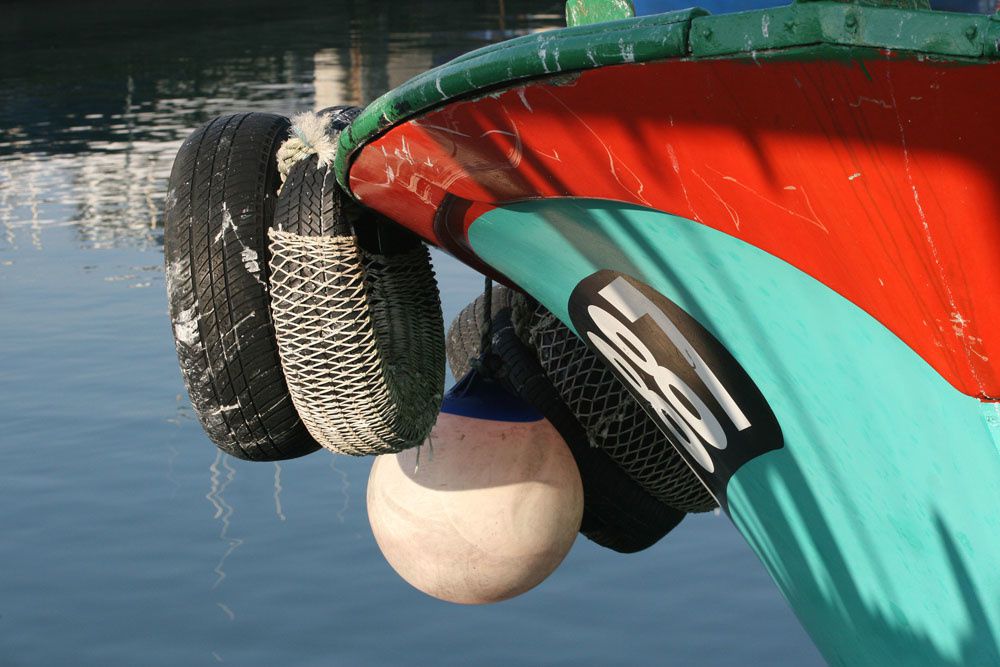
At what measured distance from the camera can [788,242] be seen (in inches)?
105

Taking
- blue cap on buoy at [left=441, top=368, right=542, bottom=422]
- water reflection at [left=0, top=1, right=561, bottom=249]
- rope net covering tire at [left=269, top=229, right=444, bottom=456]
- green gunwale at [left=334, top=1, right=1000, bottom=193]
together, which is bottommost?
water reflection at [left=0, top=1, right=561, bottom=249]

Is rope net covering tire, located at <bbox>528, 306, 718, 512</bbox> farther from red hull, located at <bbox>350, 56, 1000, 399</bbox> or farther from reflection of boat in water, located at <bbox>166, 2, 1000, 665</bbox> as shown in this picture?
red hull, located at <bbox>350, 56, 1000, 399</bbox>

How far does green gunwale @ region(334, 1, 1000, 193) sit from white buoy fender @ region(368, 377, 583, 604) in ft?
4.25

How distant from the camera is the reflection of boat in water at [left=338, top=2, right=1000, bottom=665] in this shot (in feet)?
→ 7.72

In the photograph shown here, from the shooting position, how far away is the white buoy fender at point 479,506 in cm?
411

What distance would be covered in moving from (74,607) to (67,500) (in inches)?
41.6

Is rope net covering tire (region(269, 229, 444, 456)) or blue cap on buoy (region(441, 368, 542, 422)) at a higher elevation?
rope net covering tire (region(269, 229, 444, 456))

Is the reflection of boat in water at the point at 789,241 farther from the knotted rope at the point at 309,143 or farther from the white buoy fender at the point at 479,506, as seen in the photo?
the white buoy fender at the point at 479,506

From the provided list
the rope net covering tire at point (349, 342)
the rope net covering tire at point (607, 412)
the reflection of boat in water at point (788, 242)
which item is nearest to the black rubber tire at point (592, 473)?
the rope net covering tire at point (607, 412)

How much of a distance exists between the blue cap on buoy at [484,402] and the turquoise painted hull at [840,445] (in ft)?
3.12

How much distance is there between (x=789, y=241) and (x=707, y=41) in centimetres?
41

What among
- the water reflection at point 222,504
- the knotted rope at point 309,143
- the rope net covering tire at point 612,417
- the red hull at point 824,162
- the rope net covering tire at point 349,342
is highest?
the red hull at point 824,162

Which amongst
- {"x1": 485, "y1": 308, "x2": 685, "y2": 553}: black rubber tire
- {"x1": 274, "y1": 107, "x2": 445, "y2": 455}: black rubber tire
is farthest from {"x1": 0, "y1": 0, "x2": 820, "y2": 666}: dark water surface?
{"x1": 274, "y1": 107, "x2": 445, "y2": 455}: black rubber tire

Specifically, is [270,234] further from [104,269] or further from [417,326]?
[104,269]
